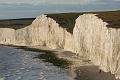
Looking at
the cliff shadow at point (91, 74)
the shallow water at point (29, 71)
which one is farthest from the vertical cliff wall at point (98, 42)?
the shallow water at point (29, 71)

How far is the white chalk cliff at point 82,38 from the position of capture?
4916cm

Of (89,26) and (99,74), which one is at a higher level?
(89,26)

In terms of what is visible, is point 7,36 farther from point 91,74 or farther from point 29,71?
point 91,74

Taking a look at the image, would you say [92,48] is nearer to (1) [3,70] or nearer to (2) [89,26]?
(2) [89,26]

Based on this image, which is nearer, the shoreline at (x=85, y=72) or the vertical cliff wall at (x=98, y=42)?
the vertical cliff wall at (x=98, y=42)

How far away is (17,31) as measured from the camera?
117 m

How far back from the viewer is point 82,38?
72.0 meters

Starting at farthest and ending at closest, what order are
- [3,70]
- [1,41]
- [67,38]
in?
1. [1,41]
2. [67,38]
3. [3,70]

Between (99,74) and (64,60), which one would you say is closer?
(99,74)

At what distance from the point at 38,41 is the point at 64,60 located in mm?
38691

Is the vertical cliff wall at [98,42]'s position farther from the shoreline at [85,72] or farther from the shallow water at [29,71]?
the shallow water at [29,71]

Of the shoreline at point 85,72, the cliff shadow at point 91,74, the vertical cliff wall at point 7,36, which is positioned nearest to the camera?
the cliff shadow at point 91,74

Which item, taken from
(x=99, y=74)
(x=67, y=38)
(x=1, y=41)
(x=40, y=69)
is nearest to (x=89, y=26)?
(x=40, y=69)

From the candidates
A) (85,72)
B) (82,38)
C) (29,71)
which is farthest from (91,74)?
(82,38)
